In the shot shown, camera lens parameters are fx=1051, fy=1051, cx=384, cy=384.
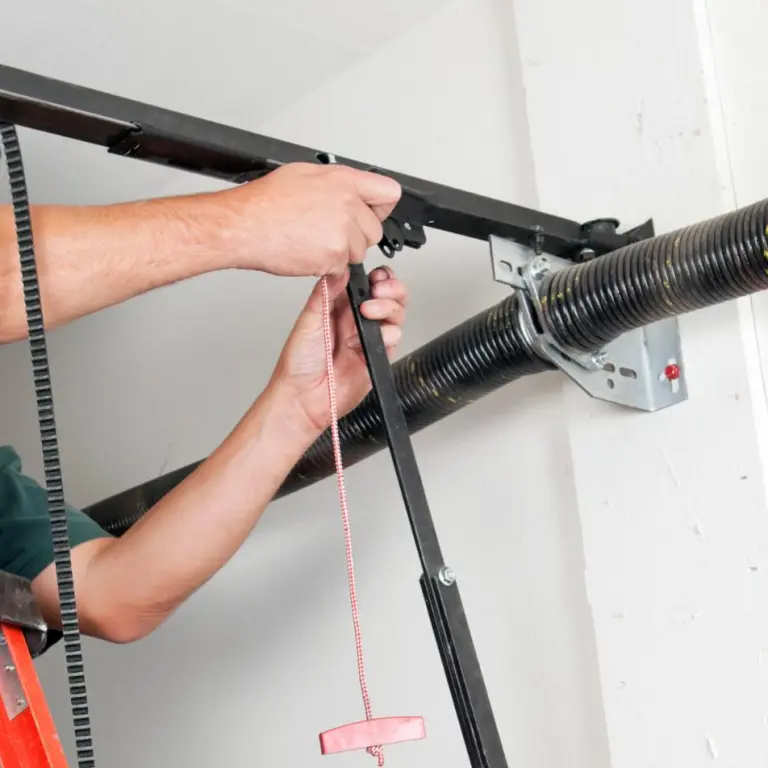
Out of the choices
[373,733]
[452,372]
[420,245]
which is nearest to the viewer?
[373,733]

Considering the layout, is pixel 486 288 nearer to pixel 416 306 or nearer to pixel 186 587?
pixel 416 306

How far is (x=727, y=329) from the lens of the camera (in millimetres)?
1111

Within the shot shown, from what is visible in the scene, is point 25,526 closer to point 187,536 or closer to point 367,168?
point 187,536

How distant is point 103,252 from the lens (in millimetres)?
820

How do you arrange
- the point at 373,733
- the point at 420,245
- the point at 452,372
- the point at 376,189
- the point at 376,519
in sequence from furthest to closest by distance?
the point at 376,519, the point at 452,372, the point at 420,245, the point at 376,189, the point at 373,733

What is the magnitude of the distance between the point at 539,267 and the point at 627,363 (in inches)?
6.1

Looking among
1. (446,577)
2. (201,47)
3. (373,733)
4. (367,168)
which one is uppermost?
(201,47)

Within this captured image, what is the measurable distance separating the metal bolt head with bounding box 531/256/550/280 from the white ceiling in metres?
0.61

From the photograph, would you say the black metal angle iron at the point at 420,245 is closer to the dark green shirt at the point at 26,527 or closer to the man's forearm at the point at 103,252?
the man's forearm at the point at 103,252

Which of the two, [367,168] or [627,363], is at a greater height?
[367,168]

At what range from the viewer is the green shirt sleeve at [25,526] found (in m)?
1.20

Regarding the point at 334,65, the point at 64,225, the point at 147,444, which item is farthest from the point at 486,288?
the point at 147,444

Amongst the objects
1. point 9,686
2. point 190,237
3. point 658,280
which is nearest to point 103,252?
point 190,237

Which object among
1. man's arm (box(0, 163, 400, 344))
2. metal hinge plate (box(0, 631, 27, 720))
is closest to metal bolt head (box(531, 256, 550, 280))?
man's arm (box(0, 163, 400, 344))
